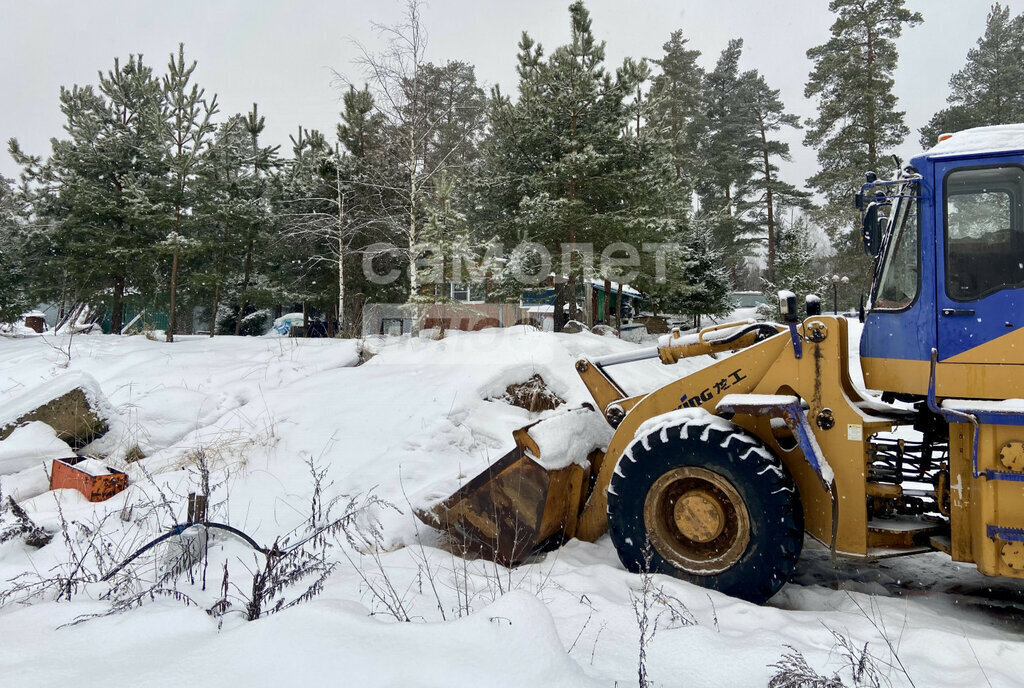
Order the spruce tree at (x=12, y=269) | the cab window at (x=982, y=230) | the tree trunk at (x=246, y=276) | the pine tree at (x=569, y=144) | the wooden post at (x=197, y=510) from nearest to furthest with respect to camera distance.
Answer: the wooden post at (x=197, y=510) < the cab window at (x=982, y=230) < the pine tree at (x=569, y=144) < the spruce tree at (x=12, y=269) < the tree trunk at (x=246, y=276)

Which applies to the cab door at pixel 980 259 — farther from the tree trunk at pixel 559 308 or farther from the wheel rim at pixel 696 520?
the tree trunk at pixel 559 308

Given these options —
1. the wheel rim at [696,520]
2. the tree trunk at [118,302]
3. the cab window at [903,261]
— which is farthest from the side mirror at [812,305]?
the tree trunk at [118,302]

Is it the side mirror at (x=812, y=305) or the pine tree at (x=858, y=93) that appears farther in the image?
the pine tree at (x=858, y=93)

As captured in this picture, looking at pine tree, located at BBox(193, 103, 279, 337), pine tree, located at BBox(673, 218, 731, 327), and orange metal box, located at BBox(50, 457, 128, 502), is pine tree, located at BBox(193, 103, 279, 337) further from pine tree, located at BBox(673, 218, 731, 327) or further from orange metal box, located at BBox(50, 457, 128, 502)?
pine tree, located at BBox(673, 218, 731, 327)

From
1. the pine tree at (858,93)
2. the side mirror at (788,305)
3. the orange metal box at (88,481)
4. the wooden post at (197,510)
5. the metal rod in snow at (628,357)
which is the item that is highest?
the pine tree at (858,93)

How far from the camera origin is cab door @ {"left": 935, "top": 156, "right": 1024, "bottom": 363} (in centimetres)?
341

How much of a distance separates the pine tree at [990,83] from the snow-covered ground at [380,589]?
2625 centimetres

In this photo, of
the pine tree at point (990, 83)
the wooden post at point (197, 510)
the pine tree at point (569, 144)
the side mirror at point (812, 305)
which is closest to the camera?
the wooden post at point (197, 510)

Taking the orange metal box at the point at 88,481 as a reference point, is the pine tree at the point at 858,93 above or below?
above

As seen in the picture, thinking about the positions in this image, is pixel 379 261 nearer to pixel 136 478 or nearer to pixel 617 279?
pixel 617 279

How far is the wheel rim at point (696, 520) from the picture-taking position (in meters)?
3.65

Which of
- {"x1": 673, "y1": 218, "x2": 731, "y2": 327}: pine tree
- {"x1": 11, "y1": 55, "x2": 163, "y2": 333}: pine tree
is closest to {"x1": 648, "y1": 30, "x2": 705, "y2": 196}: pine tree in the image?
{"x1": 673, "y1": 218, "x2": 731, "y2": 327}: pine tree

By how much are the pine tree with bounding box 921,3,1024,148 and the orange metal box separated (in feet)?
99.6

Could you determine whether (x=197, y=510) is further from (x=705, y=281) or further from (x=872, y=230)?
(x=705, y=281)
